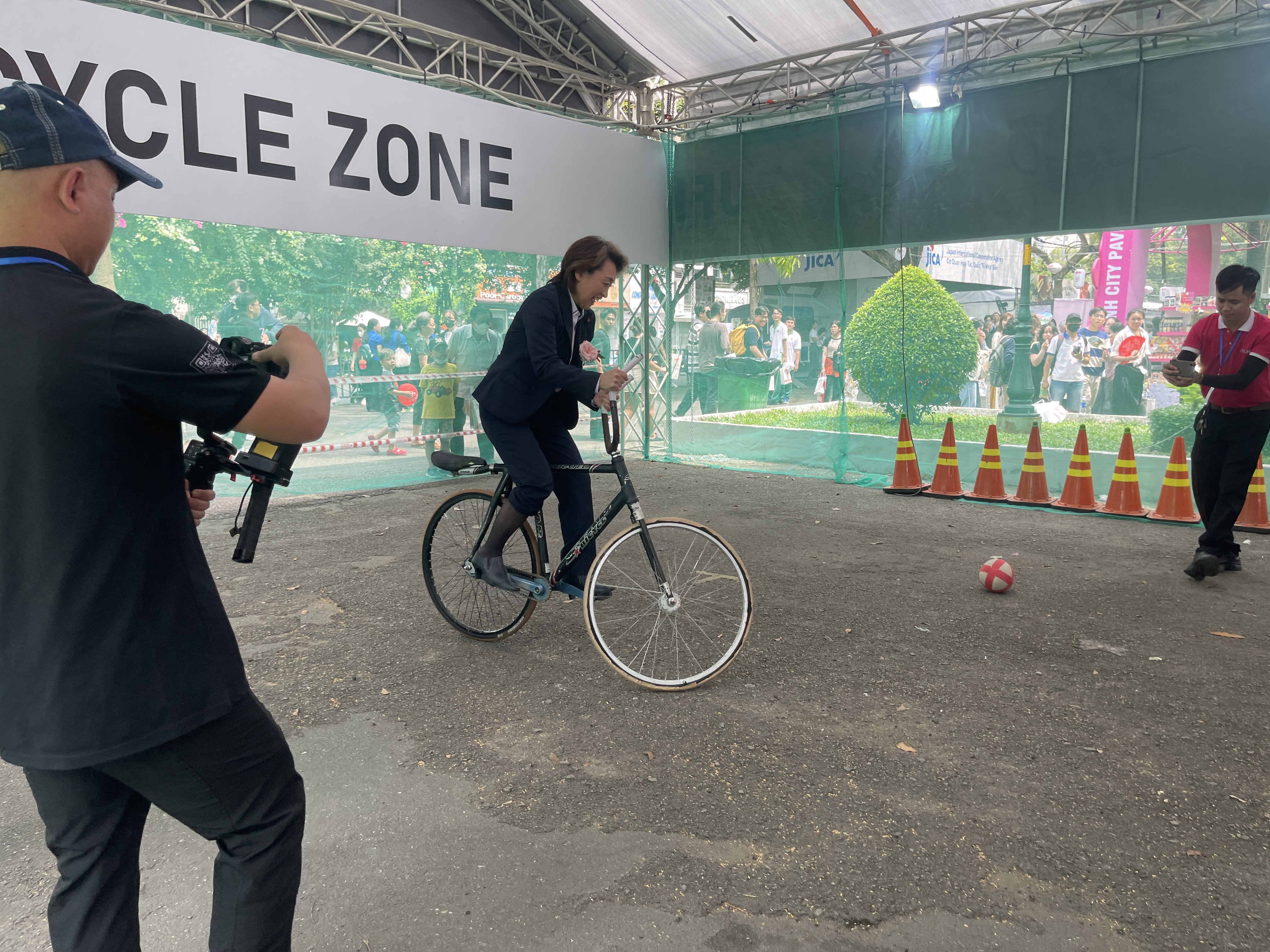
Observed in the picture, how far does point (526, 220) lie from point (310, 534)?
4.69 metres

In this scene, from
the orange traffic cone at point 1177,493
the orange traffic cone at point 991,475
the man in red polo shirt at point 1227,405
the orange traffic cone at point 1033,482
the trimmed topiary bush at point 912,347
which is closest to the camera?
the man in red polo shirt at point 1227,405

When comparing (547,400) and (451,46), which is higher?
(451,46)

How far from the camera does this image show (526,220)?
986 centimetres

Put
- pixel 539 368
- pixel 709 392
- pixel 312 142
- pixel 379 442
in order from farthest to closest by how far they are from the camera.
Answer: pixel 709 392
pixel 379 442
pixel 312 142
pixel 539 368

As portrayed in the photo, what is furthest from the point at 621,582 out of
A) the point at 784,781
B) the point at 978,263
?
the point at 978,263

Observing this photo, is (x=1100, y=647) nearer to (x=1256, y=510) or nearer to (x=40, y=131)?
(x=1256, y=510)

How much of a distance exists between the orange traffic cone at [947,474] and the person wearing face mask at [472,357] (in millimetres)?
5115

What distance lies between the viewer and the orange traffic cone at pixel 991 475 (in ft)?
27.8

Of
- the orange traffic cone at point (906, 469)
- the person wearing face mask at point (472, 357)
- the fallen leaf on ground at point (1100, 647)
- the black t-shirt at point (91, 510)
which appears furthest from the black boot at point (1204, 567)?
the person wearing face mask at point (472, 357)

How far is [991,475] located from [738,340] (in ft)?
13.0

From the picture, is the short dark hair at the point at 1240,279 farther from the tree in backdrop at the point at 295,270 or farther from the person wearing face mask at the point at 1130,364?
the tree in backdrop at the point at 295,270

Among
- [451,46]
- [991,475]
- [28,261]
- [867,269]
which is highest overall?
[451,46]

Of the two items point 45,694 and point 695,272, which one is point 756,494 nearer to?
point 695,272

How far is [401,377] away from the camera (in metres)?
9.66
